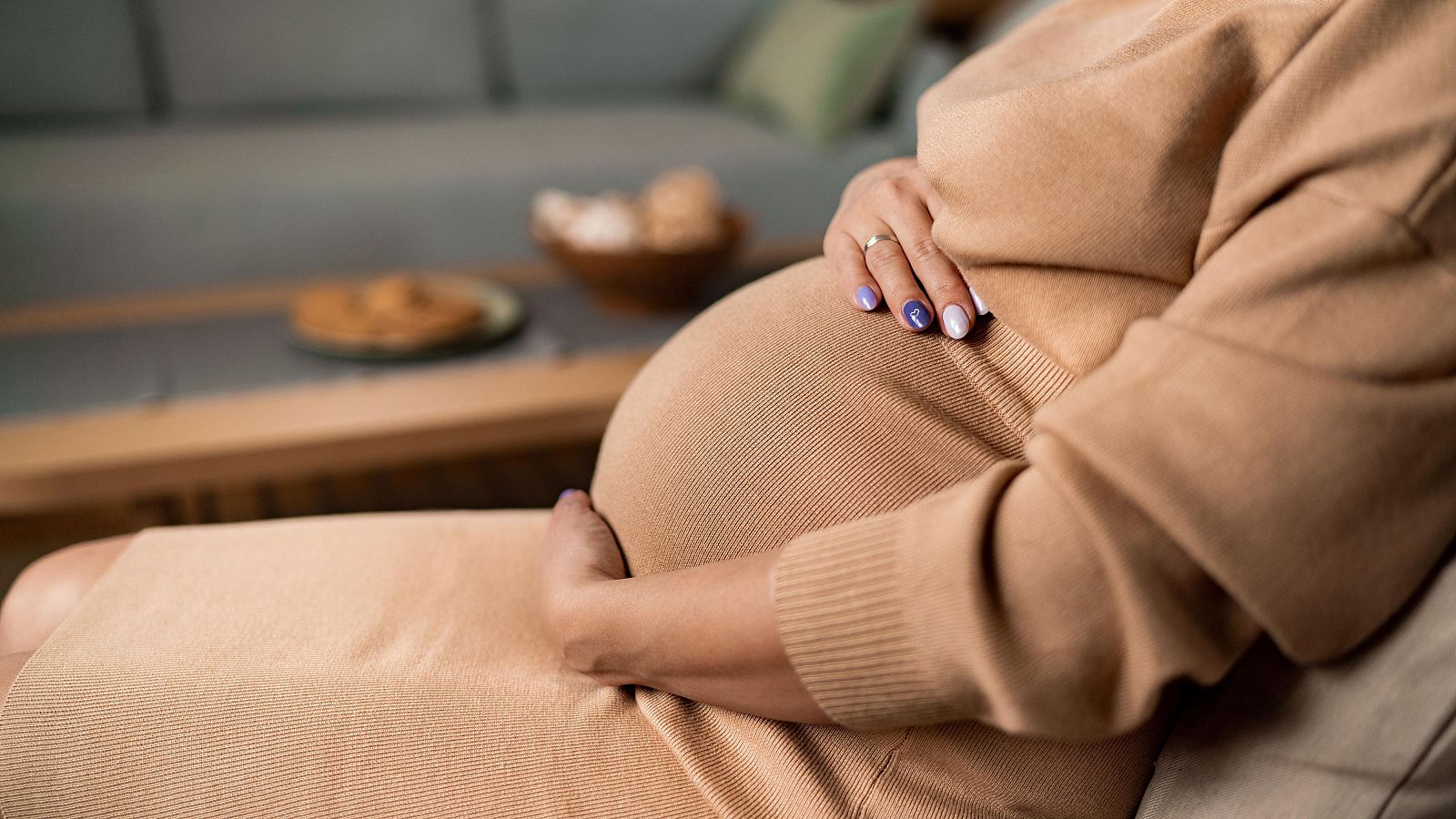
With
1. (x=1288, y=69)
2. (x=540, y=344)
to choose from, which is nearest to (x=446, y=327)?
(x=540, y=344)

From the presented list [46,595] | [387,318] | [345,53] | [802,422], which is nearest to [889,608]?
[802,422]

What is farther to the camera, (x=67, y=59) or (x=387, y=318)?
(x=67, y=59)

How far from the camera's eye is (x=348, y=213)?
2324 millimetres

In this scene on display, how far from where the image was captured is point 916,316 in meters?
0.70

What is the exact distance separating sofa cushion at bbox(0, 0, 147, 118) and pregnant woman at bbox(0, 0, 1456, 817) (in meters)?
2.12

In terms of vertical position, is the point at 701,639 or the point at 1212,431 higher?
the point at 1212,431

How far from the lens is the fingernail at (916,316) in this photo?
0.70 meters

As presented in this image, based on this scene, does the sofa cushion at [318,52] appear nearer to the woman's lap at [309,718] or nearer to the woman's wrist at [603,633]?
the woman's lap at [309,718]

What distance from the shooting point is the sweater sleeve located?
0.48 metres

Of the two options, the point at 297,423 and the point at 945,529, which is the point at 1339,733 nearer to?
the point at 945,529

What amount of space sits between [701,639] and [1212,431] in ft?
0.97

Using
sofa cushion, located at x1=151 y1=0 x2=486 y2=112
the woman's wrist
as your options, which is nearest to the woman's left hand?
the woman's wrist

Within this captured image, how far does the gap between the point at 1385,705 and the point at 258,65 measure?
2.78m

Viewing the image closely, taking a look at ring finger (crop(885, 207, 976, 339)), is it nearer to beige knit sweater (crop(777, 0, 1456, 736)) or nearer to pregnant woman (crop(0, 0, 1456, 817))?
pregnant woman (crop(0, 0, 1456, 817))
